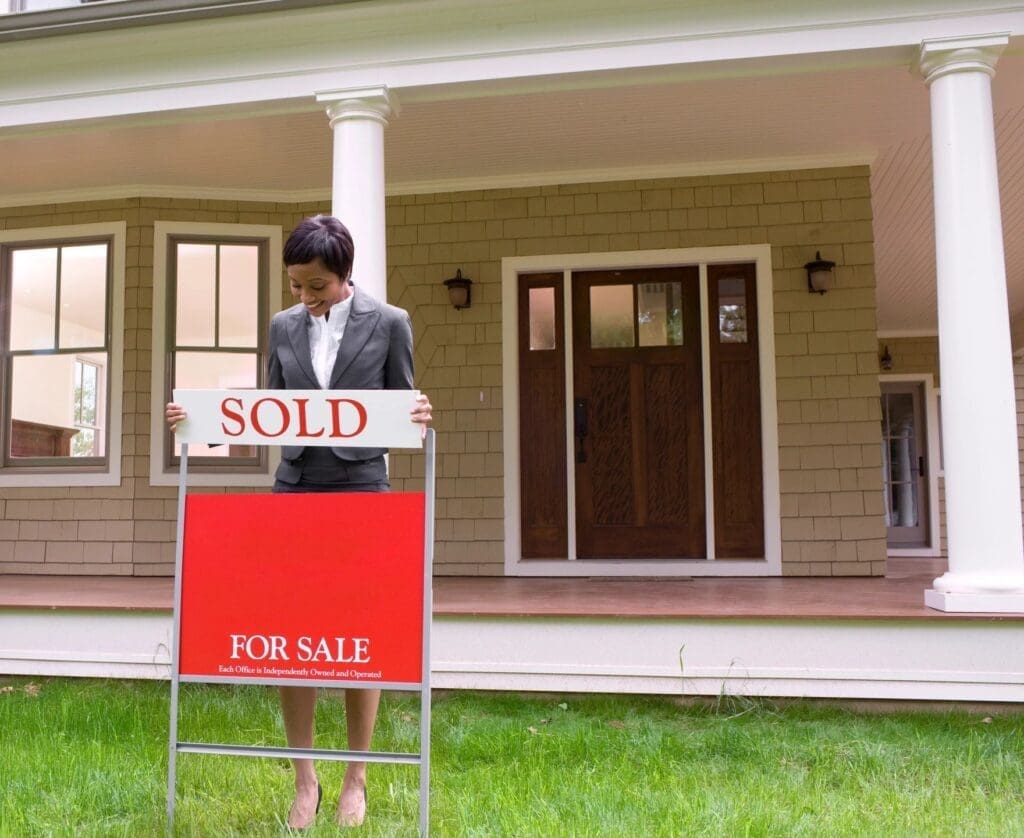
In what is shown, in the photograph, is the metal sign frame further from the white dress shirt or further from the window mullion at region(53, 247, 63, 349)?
the window mullion at region(53, 247, 63, 349)

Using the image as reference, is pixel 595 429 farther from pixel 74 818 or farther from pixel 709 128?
pixel 74 818

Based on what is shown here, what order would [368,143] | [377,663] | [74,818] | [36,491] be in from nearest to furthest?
[377,663] < [74,818] < [368,143] < [36,491]

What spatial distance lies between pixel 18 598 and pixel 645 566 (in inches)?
129

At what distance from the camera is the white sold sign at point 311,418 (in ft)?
6.34

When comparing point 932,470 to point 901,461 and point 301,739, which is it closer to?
point 901,461

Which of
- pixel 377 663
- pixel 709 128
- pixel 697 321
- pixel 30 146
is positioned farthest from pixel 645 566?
pixel 30 146

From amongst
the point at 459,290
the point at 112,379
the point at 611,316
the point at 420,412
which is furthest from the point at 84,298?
the point at 420,412

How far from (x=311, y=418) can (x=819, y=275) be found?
409 centimetres

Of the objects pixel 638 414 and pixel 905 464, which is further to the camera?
pixel 905 464

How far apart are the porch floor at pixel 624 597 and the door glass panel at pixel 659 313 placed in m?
1.48

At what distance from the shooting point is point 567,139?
5.13 metres

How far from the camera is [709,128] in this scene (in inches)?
197

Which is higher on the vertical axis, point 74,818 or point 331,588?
point 331,588

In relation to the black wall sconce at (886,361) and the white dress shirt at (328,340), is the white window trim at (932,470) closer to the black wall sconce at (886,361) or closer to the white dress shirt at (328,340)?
the black wall sconce at (886,361)
